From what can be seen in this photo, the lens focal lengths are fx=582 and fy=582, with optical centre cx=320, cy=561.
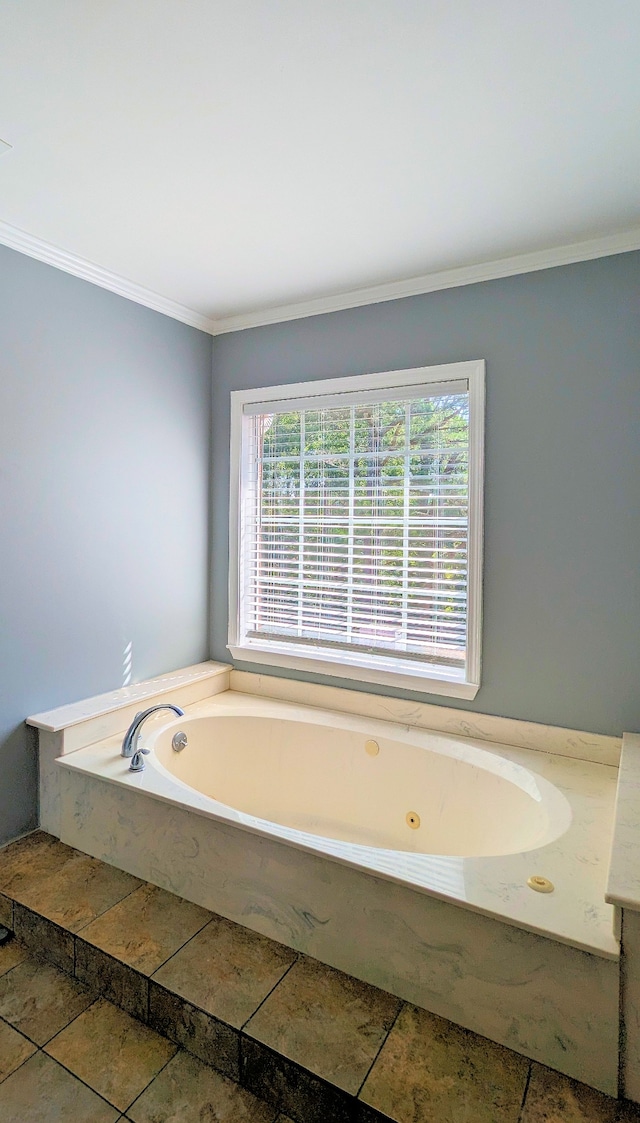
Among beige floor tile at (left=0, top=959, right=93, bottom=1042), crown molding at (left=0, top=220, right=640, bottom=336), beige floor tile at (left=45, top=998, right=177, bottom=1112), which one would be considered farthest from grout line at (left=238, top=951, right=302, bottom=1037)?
crown molding at (left=0, top=220, right=640, bottom=336)

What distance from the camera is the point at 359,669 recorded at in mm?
2766

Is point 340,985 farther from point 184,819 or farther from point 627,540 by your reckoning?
point 627,540

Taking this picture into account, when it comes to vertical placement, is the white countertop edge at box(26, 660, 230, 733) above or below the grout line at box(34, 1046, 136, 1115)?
above

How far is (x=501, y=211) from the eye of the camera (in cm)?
198

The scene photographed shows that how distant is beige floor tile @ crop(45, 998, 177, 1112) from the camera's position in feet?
4.76

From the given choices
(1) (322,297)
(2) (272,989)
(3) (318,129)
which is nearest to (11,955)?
(2) (272,989)

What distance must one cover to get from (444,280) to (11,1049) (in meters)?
2.97

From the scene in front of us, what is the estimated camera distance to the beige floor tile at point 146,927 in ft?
5.49

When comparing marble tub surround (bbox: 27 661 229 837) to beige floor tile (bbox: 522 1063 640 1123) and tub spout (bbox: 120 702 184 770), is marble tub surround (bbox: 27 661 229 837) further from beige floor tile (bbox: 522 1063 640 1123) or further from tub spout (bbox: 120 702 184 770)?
beige floor tile (bbox: 522 1063 640 1123)

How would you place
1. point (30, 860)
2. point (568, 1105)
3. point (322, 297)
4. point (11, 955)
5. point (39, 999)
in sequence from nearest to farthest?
point (568, 1105), point (39, 999), point (11, 955), point (30, 860), point (322, 297)

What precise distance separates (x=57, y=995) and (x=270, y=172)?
8.44 feet

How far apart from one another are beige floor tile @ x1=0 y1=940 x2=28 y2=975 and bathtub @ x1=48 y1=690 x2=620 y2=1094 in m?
0.35

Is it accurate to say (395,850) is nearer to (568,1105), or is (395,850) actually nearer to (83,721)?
(568,1105)

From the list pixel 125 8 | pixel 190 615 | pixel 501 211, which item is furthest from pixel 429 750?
pixel 125 8
